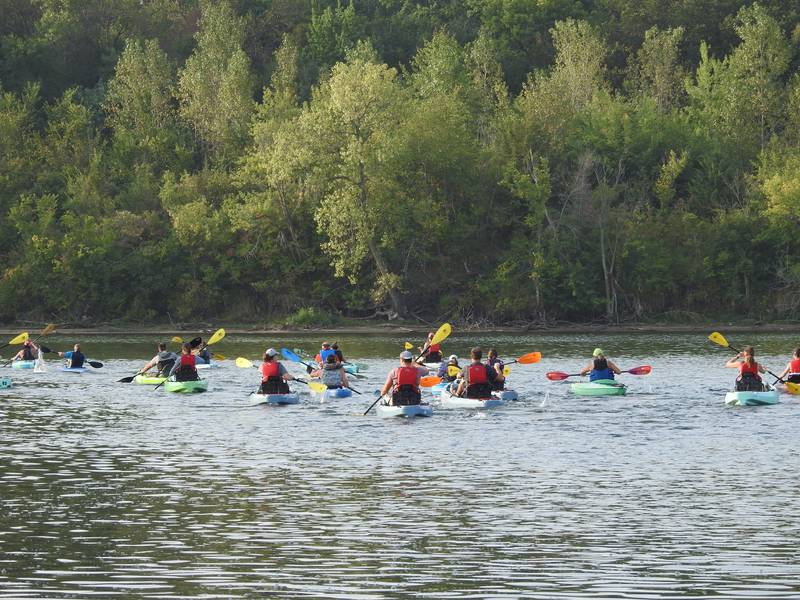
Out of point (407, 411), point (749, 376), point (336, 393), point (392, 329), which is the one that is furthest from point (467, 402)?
point (392, 329)

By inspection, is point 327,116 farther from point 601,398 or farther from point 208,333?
point 601,398

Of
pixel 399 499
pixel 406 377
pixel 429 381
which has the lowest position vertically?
pixel 399 499

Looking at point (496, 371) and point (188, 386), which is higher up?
point (496, 371)

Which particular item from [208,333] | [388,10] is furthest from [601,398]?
[388,10]

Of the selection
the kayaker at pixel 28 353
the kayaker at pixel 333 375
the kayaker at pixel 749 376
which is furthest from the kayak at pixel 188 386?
the kayaker at pixel 749 376

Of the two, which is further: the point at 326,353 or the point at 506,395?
the point at 326,353

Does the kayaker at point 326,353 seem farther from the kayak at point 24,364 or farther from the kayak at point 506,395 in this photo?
the kayak at point 24,364

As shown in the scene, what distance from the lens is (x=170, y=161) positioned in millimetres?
85188

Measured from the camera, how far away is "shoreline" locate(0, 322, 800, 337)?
234 ft

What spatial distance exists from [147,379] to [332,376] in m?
7.99

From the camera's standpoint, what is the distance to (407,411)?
1297 inches

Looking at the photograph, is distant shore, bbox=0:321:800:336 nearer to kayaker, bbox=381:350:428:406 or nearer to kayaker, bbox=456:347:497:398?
kayaker, bbox=456:347:497:398

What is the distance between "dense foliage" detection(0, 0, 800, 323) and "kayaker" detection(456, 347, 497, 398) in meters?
37.9

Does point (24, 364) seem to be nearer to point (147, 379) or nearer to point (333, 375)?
point (147, 379)
